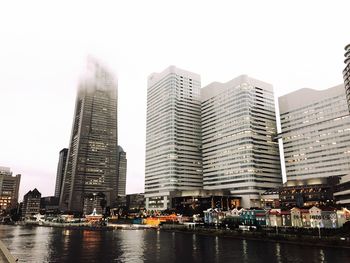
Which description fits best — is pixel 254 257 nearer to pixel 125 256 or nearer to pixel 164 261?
pixel 164 261

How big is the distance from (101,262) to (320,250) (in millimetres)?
52069

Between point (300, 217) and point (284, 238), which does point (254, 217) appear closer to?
point (300, 217)

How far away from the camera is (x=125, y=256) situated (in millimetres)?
77688

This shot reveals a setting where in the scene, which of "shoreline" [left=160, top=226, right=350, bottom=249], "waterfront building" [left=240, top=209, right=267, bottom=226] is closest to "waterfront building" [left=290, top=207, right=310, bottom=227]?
"waterfront building" [left=240, top=209, right=267, bottom=226]

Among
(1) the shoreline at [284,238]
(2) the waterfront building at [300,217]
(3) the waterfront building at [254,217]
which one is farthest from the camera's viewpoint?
(3) the waterfront building at [254,217]

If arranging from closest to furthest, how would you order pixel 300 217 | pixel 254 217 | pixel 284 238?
pixel 284 238 < pixel 300 217 < pixel 254 217

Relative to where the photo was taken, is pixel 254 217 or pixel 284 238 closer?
pixel 284 238

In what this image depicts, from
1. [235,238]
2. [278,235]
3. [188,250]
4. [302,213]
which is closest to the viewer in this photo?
[188,250]

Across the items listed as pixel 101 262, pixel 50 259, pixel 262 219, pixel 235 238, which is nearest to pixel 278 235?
pixel 235 238

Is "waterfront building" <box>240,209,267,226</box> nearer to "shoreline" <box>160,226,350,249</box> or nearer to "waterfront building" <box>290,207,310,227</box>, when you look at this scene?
"waterfront building" <box>290,207,310,227</box>

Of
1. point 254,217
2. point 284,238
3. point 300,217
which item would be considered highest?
point 300,217

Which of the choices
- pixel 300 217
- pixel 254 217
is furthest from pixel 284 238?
pixel 254 217

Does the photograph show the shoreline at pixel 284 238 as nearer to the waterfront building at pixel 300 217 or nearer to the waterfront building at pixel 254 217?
the waterfront building at pixel 254 217

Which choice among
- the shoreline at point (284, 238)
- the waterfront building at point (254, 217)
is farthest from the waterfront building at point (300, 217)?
the shoreline at point (284, 238)
